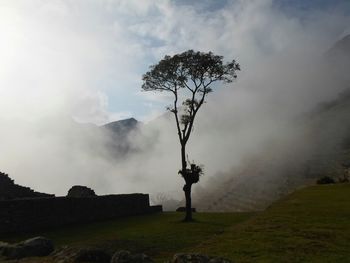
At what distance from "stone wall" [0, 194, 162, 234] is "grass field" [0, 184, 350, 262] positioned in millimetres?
2043

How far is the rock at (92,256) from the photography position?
17.2 meters

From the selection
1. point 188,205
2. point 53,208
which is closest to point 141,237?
point 53,208

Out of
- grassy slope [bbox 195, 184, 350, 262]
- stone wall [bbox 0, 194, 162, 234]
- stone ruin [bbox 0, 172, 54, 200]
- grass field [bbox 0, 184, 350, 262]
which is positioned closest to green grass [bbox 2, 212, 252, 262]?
grass field [bbox 0, 184, 350, 262]

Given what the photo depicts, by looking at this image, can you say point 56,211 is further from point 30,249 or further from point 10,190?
point 30,249

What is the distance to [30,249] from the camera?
20.7 meters

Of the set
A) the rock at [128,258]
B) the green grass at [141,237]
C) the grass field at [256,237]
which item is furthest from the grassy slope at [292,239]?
the rock at [128,258]

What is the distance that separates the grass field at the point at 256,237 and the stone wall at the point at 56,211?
2043mm

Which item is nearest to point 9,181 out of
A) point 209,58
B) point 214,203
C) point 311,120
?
point 209,58

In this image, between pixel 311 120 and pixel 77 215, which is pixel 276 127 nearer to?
pixel 311 120

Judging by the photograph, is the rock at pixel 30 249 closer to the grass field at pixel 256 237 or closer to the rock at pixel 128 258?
the grass field at pixel 256 237

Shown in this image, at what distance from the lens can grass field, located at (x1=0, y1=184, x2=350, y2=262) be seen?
58.6 ft

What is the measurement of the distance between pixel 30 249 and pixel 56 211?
1556 centimetres

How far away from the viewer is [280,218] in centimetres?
2856

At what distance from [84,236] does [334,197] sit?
76.8 feet
